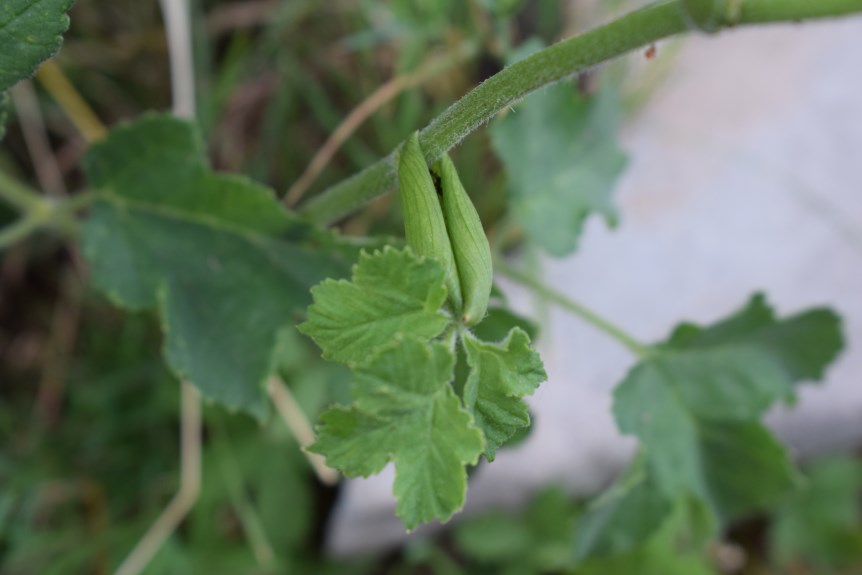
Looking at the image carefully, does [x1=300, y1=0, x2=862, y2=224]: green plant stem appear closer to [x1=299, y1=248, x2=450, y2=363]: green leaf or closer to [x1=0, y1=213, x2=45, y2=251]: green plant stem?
[x1=299, y1=248, x2=450, y2=363]: green leaf

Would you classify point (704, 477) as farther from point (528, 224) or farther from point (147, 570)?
point (147, 570)

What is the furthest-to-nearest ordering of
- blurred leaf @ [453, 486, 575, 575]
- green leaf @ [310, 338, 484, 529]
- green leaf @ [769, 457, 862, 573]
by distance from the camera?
1. green leaf @ [769, 457, 862, 573]
2. blurred leaf @ [453, 486, 575, 575]
3. green leaf @ [310, 338, 484, 529]

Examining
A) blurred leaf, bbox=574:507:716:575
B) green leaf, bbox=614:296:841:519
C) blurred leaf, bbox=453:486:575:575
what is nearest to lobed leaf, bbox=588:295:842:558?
green leaf, bbox=614:296:841:519

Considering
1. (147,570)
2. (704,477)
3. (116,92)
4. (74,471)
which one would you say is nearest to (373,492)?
(147,570)

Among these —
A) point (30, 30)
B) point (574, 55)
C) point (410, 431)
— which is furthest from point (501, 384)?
point (30, 30)

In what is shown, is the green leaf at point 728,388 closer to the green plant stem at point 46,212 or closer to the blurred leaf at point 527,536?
the blurred leaf at point 527,536

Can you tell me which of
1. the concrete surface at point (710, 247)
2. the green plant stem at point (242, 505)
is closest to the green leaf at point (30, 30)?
the green plant stem at point (242, 505)

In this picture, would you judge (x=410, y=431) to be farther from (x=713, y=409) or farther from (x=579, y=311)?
(x=713, y=409)

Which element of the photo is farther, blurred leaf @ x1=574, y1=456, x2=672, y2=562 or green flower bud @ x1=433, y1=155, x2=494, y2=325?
blurred leaf @ x1=574, y1=456, x2=672, y2=562
